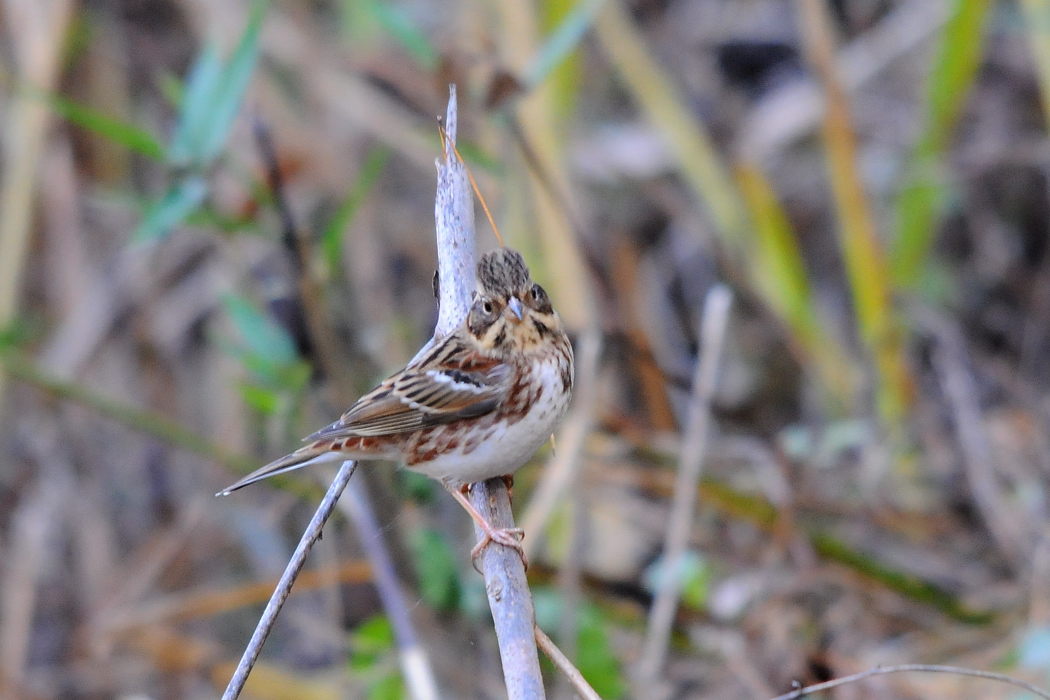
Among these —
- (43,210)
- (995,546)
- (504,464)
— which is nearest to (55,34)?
(43,210)

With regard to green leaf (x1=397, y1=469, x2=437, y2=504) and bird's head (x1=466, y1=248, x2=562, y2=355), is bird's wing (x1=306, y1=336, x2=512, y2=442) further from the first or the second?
green leaf (x1=397, y1=469, x2=437, y2=504)

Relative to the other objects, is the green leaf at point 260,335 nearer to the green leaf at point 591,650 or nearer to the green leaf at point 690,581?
the green leaf at point 591,650

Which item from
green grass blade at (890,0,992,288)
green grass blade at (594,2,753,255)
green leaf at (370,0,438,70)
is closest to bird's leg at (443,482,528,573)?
green leaf at (370,0,438,70)

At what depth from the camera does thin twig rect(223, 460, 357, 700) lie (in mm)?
2045

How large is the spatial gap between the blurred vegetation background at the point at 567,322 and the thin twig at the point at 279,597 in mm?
1119

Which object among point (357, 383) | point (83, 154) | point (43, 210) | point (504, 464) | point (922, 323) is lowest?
point (504, 464)

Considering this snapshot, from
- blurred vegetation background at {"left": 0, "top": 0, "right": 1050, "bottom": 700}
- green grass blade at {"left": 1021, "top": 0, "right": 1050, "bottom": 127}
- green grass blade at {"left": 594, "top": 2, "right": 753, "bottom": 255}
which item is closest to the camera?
blurred vegetation background at {"left": 0, "top": 0, "right": 1050, "bottom": 700}

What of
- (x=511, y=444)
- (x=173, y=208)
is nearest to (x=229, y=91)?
(x=173, y=208)

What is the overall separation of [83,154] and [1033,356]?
5.26 metres

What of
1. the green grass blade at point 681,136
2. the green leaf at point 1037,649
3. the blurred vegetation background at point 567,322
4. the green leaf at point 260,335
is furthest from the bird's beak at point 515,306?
the green grass blade at point 681,136

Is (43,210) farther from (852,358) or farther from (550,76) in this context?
(852,358)

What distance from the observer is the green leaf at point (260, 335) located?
11.1 feet

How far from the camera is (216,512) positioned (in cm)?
568

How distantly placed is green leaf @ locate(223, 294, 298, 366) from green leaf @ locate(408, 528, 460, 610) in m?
0.73
